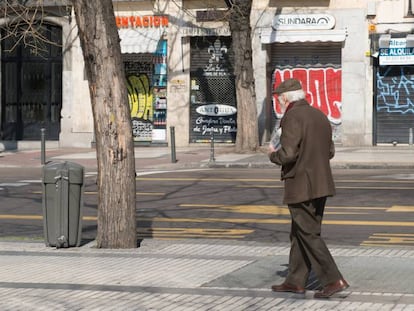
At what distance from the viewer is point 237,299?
28.0 ft

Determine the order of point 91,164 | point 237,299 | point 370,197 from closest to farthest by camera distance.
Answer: point 237,299, point 370,197, point 91,164

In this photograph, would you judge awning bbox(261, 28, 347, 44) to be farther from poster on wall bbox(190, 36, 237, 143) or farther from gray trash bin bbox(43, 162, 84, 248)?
gray trash bin bbox(43, 162, 84, 248)

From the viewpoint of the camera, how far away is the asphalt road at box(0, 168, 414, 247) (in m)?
13.3

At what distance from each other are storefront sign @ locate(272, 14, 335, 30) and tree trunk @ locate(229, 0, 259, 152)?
165 inches

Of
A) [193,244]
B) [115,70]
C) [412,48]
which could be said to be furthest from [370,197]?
[412,48]

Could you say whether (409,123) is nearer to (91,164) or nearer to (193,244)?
(91,164)

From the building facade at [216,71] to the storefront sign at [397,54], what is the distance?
0.03 meters

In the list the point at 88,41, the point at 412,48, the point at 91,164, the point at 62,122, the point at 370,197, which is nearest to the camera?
the point at 88,41

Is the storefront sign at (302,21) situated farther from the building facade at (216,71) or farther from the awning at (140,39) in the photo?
the awning at (140,39)

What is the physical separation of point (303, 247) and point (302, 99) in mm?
1314

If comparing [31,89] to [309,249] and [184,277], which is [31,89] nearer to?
[184,277]

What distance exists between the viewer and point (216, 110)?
3266 cm

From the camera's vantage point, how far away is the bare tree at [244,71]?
2739cm

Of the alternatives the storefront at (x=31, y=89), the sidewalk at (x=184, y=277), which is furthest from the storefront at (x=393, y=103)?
the sidewalk at (x=184, y=277)
